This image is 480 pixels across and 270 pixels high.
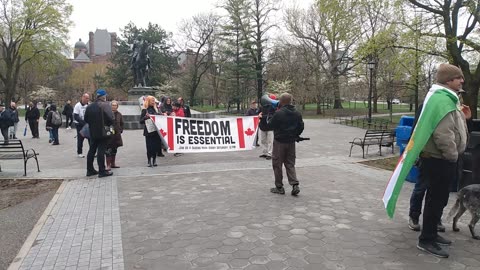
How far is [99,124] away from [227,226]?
15.6ft

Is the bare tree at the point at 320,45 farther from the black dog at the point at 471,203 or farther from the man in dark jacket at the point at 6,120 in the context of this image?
the black dog at the point at 471,203

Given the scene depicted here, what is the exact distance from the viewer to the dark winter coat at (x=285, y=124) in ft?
21.6

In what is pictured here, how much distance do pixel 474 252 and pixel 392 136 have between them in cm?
873

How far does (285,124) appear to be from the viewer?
21.6ft

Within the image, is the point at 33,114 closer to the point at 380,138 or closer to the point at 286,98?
the point at 286,98

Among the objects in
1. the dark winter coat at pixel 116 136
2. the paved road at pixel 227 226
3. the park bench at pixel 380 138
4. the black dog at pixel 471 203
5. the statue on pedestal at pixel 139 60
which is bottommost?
the paved road at pixel 227 226

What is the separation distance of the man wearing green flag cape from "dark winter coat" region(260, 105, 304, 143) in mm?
2485

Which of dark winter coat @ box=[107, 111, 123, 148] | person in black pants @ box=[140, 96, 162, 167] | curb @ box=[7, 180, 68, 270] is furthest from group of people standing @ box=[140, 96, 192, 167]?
curb @ box=[7, 180, 68, 270]

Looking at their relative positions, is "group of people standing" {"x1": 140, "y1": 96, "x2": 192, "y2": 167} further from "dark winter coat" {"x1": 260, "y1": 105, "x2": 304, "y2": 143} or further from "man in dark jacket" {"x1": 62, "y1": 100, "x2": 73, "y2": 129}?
"man in dark jacket" {"x1": 62, "y1": 100, "x2": 73, "y2": 129}

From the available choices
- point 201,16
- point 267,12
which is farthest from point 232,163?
point 201,16

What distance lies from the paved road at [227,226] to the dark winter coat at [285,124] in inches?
43.5

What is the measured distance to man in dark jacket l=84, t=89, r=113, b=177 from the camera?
27.7 feet

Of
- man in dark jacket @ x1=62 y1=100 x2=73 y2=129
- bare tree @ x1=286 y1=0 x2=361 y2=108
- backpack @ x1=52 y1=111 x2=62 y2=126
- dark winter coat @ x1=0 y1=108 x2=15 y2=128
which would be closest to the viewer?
backpack @ x1=52 y1=111 x2=62 y2=126

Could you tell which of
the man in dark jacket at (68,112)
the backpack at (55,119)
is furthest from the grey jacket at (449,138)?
the man in dark jacket at (68,112)
